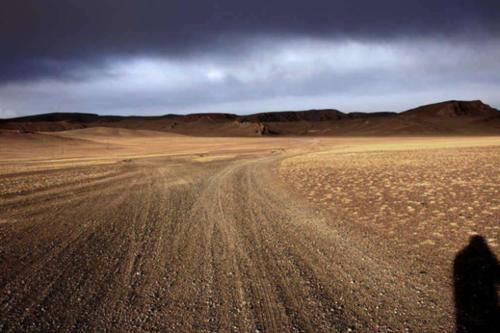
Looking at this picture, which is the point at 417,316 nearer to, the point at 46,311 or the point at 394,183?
the point at 46,311

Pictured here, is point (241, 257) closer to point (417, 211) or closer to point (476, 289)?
point (476, 289)

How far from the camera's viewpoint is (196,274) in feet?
16.9

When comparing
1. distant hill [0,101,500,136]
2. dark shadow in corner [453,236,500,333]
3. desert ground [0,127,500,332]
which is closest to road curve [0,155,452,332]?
desert ground [0,127,500,332]

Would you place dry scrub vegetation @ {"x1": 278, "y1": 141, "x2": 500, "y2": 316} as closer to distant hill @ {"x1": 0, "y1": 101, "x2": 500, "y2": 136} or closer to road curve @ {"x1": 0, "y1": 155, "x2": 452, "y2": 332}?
road curve @ {"x1": 0, "y1": 155, "x2": 452, "y2": 332}

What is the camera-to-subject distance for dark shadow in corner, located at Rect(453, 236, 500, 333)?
3.70 m

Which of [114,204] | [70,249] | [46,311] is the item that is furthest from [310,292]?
[114,204]

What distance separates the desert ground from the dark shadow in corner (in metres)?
0.09

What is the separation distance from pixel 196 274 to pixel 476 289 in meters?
4.02

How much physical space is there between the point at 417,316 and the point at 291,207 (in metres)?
5.85

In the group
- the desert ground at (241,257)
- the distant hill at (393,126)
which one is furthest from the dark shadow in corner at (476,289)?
the distant hill at (393,126)

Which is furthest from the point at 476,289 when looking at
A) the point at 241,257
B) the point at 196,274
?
the point at 196,274

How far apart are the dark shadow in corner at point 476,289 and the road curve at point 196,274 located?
268 millimetres

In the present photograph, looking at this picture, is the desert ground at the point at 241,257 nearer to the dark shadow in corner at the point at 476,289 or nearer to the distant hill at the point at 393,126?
the dark shadow in corner at the point at 476,289

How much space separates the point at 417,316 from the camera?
3930 millimetres
